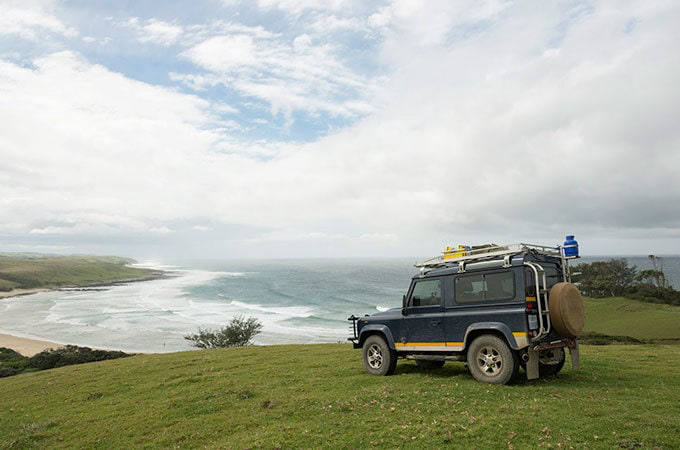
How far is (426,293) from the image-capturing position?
39.8ft

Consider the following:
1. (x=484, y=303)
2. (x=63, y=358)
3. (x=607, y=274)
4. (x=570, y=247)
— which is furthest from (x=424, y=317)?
(x=607, y=274)

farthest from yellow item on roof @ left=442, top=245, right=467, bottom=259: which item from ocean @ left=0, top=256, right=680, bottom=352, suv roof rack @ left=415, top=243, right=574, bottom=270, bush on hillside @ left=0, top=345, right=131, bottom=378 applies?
ocean @ left=0, top=256, right=680, bottom=352

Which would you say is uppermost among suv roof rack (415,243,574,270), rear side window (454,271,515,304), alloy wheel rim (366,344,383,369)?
suv roof rack (415,243,574,270)

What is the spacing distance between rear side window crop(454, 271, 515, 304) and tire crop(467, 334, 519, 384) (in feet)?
3.21

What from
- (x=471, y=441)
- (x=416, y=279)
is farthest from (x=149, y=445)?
(x=416, y=279)

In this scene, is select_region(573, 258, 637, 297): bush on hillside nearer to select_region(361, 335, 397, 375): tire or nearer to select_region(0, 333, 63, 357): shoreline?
select_region(361, 335, 397, 375): tire

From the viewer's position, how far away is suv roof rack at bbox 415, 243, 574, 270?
10.7m

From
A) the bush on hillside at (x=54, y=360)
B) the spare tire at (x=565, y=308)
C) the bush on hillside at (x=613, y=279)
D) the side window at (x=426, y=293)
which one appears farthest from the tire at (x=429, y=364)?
the bush on hillside at (x=613, y=279)

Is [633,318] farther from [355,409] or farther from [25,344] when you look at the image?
[25,344]

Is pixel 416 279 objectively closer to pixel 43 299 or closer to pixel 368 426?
pixel 368 426

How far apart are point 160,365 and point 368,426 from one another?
14452 mm

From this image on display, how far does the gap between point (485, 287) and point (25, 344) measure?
59.8 meters

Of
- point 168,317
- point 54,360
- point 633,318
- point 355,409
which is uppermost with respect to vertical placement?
point 355,409

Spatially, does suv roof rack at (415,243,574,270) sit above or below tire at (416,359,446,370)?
above
